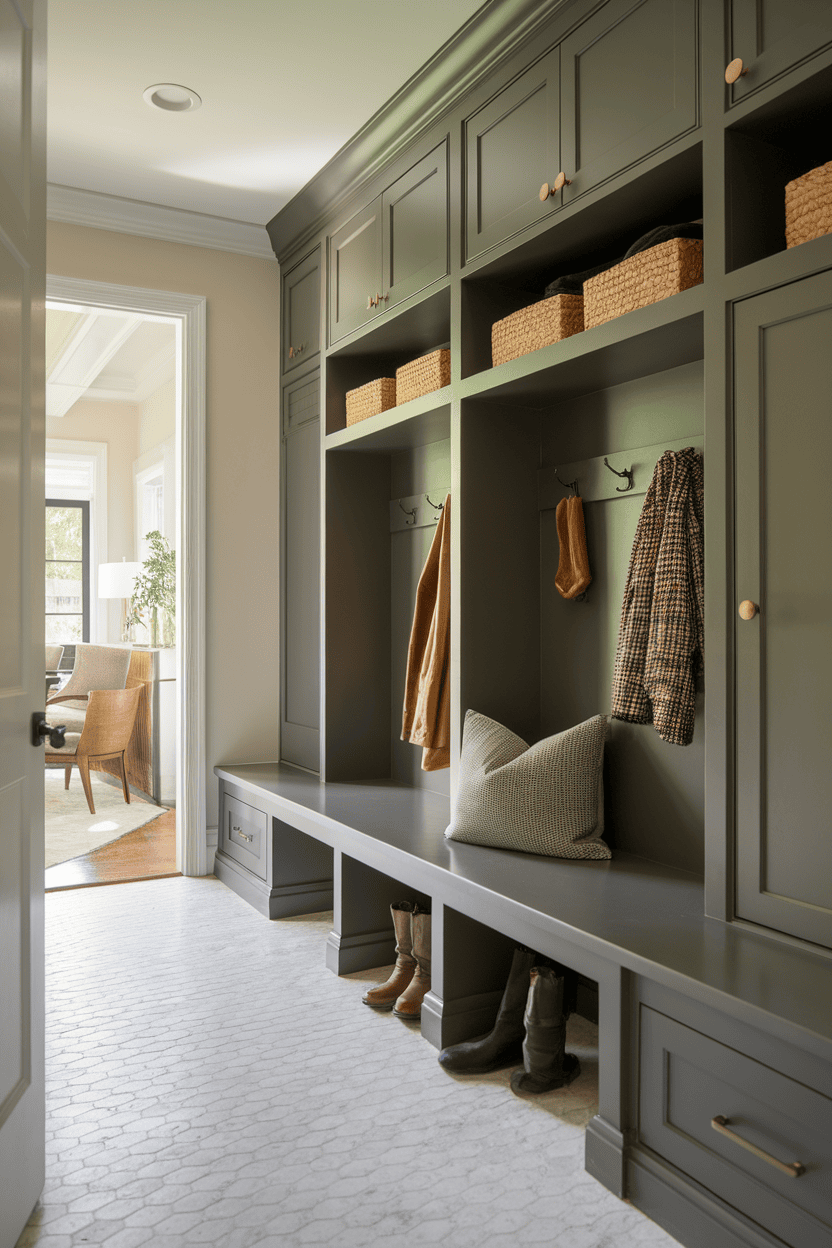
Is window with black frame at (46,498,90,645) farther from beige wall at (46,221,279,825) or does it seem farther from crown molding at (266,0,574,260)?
crown molding at (266,0,574,260)

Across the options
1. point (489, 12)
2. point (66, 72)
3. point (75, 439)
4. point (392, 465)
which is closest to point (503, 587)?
point (392, 465)

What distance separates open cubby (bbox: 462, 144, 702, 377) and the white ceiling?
0.68 meters

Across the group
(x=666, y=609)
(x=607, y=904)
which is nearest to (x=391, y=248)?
(x=666, y=609)

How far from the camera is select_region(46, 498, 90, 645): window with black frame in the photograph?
7.32 m

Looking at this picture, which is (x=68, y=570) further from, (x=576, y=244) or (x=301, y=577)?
(x=576, y=244)

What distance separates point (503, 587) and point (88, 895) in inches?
85.3

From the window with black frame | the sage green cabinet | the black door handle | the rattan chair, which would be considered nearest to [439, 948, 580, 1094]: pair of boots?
the black door handle

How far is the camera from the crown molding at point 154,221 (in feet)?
11.7

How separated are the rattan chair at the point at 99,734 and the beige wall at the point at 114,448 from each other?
200 centimetres

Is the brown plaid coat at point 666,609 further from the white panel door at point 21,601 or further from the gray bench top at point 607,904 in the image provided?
the white panel door at point 21,601

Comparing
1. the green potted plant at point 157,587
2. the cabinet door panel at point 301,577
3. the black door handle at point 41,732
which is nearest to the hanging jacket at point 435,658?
the cabinet door panel at point 301,577

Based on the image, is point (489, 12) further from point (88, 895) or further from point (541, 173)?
point (88, 895)

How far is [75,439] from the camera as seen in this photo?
7.24m

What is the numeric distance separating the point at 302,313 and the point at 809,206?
8.27 feet
